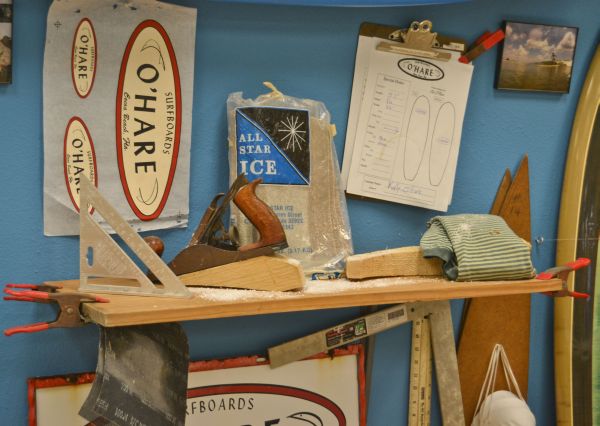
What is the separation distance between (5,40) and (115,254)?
50 centimetres

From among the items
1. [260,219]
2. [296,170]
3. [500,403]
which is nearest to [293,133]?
[296,170]

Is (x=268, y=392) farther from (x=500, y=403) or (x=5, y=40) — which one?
(x=5, y=40)

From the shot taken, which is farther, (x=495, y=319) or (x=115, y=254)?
(x=495, y=319)

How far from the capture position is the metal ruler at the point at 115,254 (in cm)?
152

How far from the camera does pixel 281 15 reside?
188cm

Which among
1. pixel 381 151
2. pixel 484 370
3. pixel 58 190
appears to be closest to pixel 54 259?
pixel 58 190

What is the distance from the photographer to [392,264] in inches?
71.0

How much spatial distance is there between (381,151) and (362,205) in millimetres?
139

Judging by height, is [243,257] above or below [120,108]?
below

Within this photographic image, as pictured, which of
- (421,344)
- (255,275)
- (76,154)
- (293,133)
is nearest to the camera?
(255,275)

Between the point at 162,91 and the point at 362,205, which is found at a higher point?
the point at 162,91

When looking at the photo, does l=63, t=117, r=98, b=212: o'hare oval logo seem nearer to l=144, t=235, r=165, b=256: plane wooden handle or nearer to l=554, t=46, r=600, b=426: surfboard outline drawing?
l=144, t=235, r=165, b=256: plane wooden handle

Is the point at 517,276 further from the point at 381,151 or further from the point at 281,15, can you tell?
the point at 281,15

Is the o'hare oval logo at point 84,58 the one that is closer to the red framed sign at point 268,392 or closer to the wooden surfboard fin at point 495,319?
the red framed sign at point 268,392
